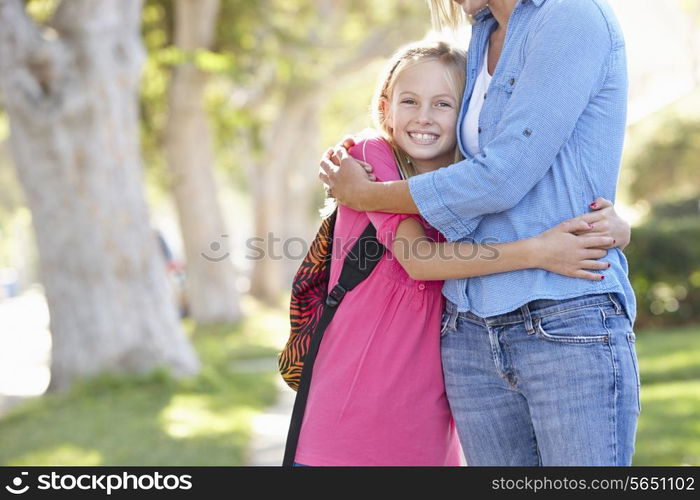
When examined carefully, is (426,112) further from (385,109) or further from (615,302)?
(615,302)

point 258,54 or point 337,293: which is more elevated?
point 258,54

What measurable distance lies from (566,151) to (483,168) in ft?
0.74

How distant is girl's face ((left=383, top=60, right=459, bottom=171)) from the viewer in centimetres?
270

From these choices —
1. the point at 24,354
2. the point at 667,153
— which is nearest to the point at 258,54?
the point at 24,354

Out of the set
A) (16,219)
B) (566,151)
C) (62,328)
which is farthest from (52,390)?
(16,219)

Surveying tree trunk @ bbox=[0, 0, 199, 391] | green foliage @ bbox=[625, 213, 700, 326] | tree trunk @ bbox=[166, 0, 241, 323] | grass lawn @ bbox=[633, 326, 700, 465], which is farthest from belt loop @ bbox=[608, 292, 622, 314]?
tree trunk @ bbox=[166, 0, 241, 323]

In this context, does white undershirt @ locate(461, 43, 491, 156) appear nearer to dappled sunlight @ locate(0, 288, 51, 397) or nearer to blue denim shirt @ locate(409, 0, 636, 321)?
blue denim shirt @ locate(409, 0, 636, 321)

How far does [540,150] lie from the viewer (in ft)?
7.68

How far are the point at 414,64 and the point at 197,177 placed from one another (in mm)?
13254

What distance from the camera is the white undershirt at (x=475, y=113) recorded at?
259 cm

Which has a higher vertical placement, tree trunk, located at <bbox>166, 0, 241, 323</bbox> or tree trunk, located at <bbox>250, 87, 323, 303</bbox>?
tree trunk, located at <bbox>250, 87, 323, 303</bbox>

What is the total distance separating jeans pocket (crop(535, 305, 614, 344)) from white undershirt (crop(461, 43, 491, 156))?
524 millimetres

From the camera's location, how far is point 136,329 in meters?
8.70
